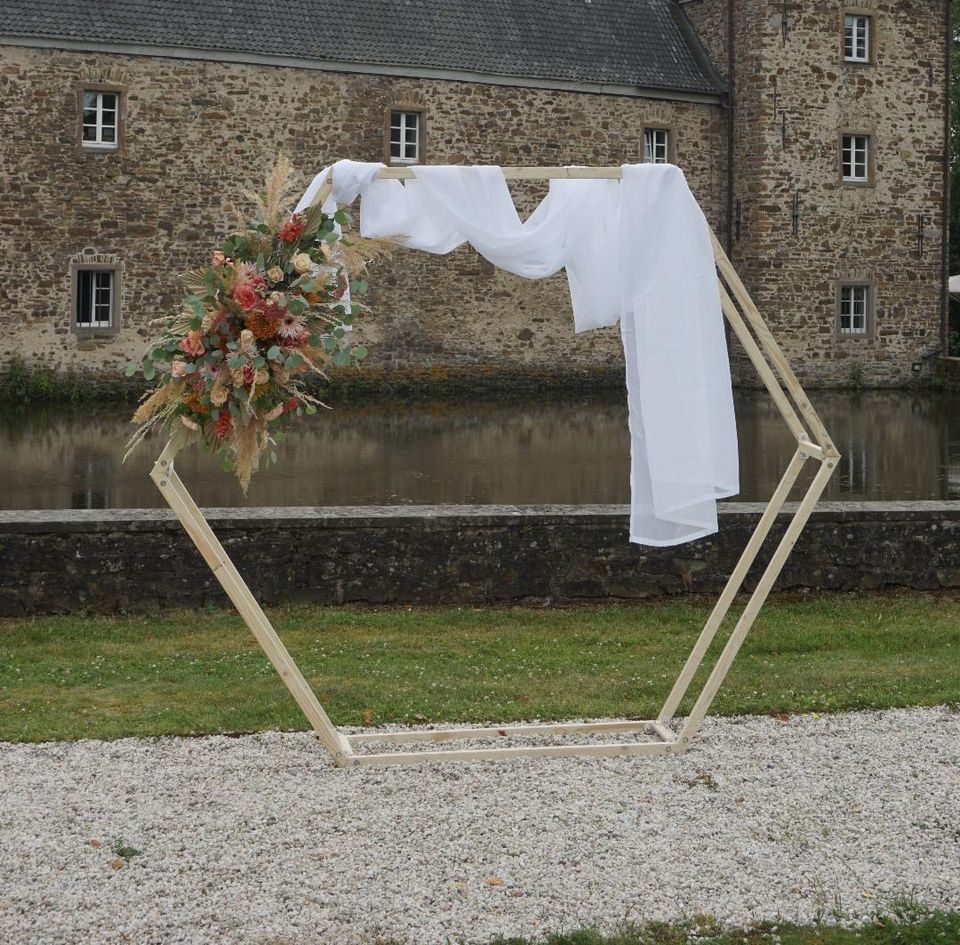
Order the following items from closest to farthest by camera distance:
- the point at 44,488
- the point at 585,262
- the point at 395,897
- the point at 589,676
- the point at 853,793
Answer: the point at 395,897 → the point at 853,793 → the point at 585,262 → the point at 589,676 → the point at 44,488

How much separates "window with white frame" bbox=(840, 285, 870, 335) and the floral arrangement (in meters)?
23.1

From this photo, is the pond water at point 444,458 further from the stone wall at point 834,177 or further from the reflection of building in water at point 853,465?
the stone wall at point 834,177

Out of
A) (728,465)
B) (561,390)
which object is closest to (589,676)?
(728,465)

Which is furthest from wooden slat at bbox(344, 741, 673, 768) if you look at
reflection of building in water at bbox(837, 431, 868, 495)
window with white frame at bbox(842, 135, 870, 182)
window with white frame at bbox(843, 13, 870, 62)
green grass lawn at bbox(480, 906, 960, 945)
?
window with white frame at bbox(843, 13, 870, 62)

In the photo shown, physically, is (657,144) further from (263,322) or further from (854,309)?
(263,322)

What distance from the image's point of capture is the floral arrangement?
441 centimetres

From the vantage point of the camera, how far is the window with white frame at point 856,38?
25859mm

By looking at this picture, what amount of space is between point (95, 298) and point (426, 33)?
7127 mm

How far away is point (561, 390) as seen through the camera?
24.7 m

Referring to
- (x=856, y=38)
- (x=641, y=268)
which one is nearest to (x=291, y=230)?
(x=641, y=268)

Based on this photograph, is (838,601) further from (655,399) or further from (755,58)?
(755,58)

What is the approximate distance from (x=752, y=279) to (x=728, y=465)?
21644 mm

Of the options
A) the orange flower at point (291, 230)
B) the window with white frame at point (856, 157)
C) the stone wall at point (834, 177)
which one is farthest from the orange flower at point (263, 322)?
the window with white frame at point (856, 157)

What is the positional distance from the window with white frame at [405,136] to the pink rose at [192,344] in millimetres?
19713
